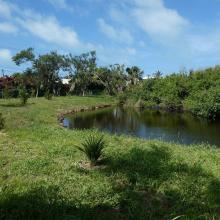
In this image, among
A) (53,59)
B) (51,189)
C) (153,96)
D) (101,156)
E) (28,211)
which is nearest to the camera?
(28,211)

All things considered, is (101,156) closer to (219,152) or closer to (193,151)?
(193,151)

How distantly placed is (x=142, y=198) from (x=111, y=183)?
113cm

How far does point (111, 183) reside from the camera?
9.16 m

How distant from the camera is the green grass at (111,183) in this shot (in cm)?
740

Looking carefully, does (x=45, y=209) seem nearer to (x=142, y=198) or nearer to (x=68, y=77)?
(x=142, y=198)

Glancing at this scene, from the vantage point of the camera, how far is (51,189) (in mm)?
8531

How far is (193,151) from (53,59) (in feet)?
177

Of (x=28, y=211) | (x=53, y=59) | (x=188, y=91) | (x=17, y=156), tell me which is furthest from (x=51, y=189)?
(x=53, y=59)

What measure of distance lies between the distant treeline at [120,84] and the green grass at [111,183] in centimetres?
2735

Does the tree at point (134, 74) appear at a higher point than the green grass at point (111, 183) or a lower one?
higher

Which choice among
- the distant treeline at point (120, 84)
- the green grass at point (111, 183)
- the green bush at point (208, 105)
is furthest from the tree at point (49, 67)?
the green grass at point (111, 183)

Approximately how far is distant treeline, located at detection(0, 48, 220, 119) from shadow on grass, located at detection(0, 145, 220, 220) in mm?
28787

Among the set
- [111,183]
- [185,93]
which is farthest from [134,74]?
[111,183]

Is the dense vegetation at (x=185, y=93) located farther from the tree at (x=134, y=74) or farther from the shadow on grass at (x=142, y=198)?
the shadow on grass at (x=142, y=198)
